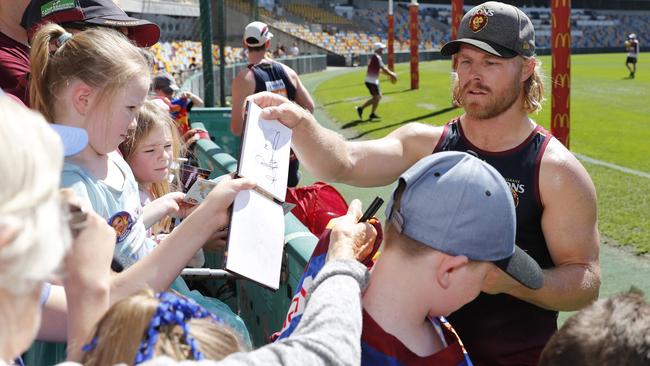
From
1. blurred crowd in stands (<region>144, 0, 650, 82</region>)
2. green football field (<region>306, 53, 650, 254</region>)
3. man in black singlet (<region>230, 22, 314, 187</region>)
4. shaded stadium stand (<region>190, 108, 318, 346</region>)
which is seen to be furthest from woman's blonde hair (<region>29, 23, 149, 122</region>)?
blurred crowd in stands (<region>144, 0, 650, 82</region>)

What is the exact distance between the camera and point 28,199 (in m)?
1.00

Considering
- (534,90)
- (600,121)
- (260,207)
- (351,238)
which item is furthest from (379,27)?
(351,238)

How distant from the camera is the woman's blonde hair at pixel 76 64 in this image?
221 centimetres

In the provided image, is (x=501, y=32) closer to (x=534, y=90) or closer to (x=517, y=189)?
(x=534, y=90)

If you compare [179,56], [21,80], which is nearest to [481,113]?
[21,80]

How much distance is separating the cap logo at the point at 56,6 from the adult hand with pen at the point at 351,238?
1.52 m

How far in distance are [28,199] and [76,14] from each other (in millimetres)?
1981

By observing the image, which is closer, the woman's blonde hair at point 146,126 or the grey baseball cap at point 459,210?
the grey baseball cap at point 459,210

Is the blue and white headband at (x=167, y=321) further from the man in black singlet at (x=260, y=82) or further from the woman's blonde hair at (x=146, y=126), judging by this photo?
the man in black singlet at (x=260, y=82)

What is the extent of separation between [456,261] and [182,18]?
1777 inches

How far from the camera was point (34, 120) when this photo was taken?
41.6 inches

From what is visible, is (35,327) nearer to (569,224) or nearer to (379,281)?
(379,281)

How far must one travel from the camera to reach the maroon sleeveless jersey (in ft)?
8.00
